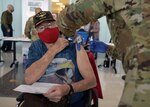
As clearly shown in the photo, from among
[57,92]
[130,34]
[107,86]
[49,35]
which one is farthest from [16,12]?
[130,34]

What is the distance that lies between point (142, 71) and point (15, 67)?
533cm

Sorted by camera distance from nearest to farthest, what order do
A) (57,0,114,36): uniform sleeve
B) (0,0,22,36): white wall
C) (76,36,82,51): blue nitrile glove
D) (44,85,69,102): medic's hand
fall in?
(57,0,114,36): uniform sleeve, (44,85,69,102): medic's hand, (76,36,82,51): blue nitrile glove, (0,0,22,36): white wall

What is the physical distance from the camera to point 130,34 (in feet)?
2.62

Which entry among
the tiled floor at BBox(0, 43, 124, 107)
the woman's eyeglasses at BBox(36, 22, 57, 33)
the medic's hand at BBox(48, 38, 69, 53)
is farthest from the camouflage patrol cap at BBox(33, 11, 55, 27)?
the tiled floor at BBox(0, 43, 124, 107)

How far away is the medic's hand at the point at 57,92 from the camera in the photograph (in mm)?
1729

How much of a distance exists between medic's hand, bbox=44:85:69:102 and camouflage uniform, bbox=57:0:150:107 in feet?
2.90

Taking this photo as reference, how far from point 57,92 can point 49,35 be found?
428mm

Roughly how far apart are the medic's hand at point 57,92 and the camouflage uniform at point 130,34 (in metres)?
0.89

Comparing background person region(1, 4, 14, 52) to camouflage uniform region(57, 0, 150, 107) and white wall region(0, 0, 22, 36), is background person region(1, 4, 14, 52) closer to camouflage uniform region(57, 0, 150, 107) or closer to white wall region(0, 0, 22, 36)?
white wall region(0, 0, 22, 36)

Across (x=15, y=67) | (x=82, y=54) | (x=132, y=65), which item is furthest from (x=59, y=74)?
(x=15, y=67)

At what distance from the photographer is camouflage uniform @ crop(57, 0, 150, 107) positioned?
0.75 m

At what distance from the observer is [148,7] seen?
30.6 inches

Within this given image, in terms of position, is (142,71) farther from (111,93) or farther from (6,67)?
(6,67)

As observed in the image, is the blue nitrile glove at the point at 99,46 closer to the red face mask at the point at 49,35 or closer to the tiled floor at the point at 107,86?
the red face mask at the point at 49,35
